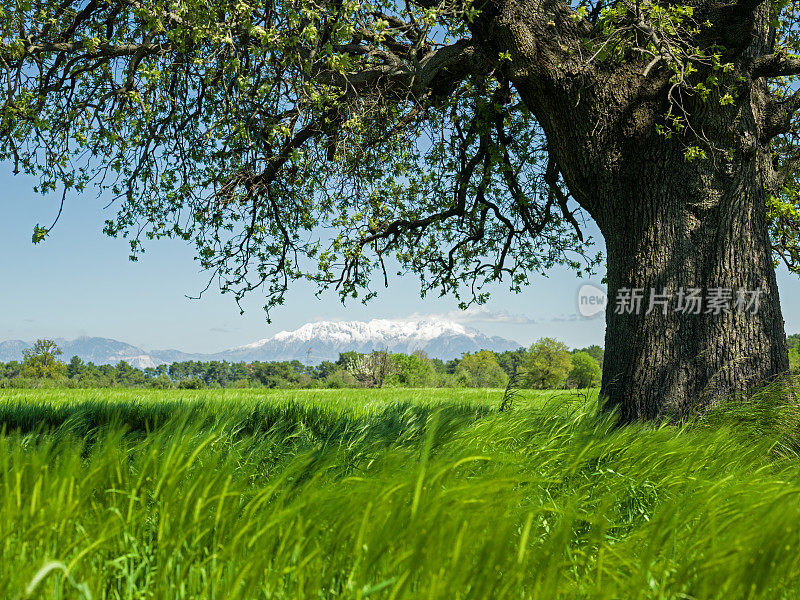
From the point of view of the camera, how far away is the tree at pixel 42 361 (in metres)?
48.0

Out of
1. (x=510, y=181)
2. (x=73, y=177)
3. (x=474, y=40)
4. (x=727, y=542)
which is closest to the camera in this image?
(x=727, y=542)

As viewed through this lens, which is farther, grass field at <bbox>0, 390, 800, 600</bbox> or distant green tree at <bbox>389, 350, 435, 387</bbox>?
distant green tree at <bbox>389, 350, 435, 387</bbox>

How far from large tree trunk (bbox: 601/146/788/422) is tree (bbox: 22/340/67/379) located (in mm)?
54903

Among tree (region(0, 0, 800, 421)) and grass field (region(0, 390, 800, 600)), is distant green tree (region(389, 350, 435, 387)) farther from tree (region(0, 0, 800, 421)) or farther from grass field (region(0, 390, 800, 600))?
grass field (region(0, 390, 800, 600))

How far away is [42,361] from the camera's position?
163 ft

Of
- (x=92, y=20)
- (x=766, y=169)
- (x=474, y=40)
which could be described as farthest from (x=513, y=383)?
(x=92, y=20)

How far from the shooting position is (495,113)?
7766 mm

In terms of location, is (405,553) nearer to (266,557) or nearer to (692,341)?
(266,557)

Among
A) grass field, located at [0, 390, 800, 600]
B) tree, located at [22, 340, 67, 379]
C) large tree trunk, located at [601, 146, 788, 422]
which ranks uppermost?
large tree trunk, located at [601, 146, 788, 422]

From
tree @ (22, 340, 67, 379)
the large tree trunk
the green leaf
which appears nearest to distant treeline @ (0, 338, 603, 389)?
tree @ (22, 340, 67, 379)

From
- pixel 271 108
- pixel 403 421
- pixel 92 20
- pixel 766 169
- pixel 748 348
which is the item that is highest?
pixel 92 20

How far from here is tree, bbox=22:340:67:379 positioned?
157ft

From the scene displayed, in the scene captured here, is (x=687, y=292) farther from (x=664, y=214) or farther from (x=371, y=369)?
(x=371, y=369)

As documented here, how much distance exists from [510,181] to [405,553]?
7.67 m
